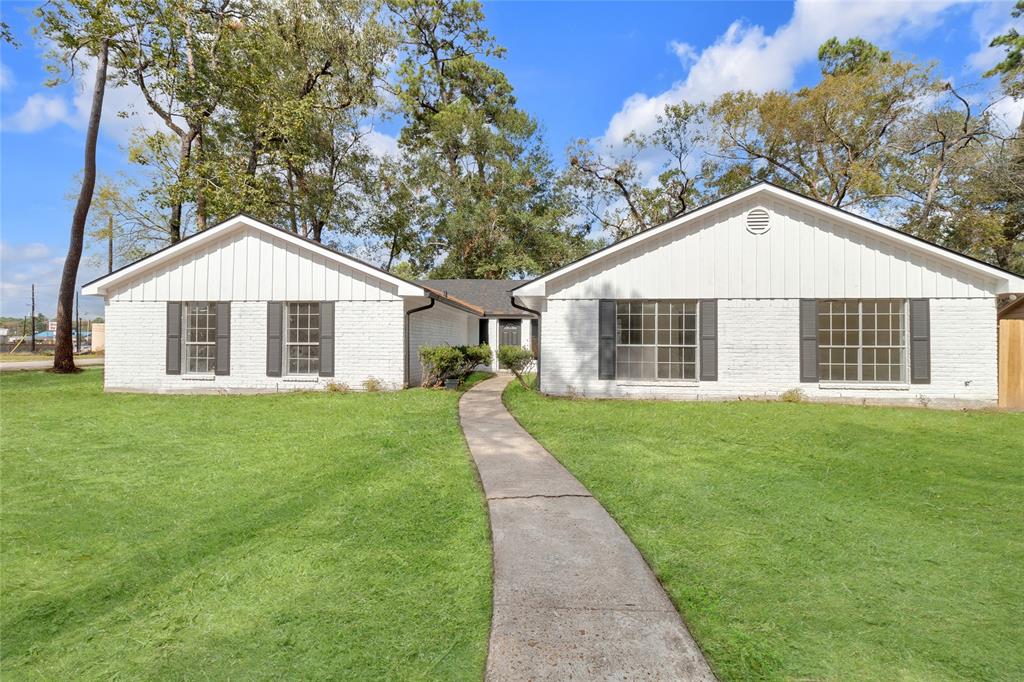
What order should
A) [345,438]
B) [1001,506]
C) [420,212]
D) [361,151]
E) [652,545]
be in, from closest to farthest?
[652,545] → [1001,506] → [345,438] → [361,151] → [420,212]

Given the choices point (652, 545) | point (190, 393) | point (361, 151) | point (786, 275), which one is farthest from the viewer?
point (361, 151)

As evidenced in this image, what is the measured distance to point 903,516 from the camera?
415cm

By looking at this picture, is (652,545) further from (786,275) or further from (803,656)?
(786,275)

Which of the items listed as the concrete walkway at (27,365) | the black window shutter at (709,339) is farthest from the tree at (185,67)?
the black window shutter at (709,339)

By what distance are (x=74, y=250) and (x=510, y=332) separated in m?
16.5

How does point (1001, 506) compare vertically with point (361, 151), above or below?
below

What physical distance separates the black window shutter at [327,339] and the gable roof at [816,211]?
4.77 metres

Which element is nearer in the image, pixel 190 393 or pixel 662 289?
pixel 662 289

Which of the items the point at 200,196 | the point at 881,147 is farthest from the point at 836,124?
the point at 200,196

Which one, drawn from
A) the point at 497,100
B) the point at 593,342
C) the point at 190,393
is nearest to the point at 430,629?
the point at 593,342

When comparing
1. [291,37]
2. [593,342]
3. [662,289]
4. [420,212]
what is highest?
[291,37]

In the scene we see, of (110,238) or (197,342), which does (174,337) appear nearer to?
(197,342)

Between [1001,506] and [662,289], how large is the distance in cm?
706

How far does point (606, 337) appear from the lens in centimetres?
1098
